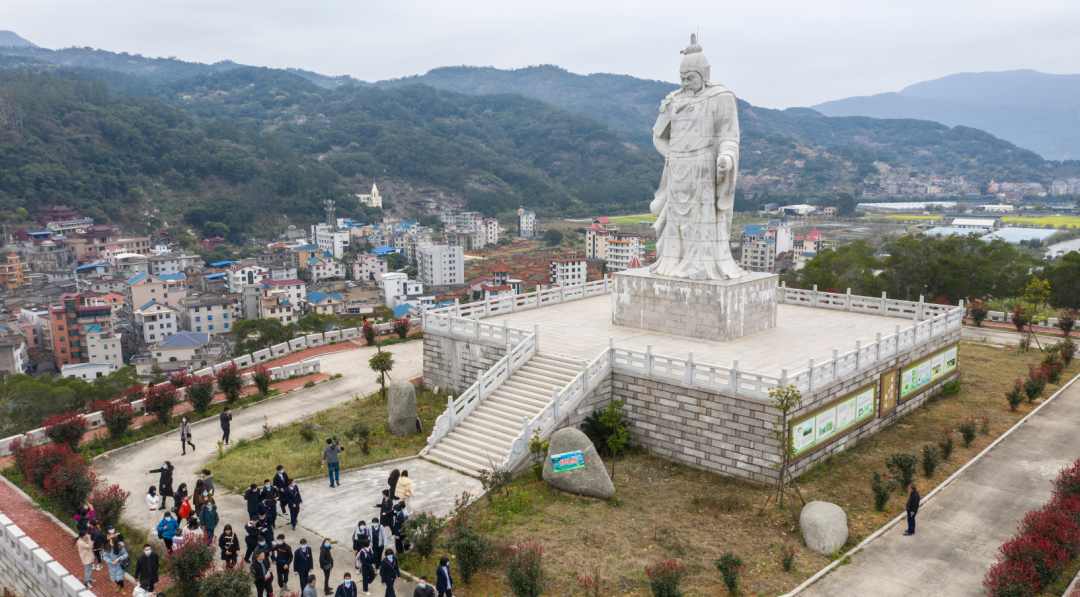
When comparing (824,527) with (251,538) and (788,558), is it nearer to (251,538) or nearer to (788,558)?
(788,558)

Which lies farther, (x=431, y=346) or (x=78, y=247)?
(x=78, y=247)

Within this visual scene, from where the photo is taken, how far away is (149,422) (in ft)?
63.5

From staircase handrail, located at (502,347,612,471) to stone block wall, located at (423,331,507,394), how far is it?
10.5 ft

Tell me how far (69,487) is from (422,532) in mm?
7747

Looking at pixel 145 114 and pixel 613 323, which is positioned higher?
pixel 145 114

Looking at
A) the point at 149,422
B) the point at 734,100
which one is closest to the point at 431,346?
the point at 149,422

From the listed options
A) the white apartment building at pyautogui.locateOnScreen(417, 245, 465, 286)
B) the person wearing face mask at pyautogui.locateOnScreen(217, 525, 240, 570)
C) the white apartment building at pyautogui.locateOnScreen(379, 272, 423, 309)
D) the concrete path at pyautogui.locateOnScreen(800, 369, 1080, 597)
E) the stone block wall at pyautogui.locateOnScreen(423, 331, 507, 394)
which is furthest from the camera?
the white apartment building at pyautogui.locateOnScreen(417, 245, 465, 286)

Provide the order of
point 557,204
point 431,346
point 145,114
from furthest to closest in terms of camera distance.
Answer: point 557,204, point 145,114, point 431,346

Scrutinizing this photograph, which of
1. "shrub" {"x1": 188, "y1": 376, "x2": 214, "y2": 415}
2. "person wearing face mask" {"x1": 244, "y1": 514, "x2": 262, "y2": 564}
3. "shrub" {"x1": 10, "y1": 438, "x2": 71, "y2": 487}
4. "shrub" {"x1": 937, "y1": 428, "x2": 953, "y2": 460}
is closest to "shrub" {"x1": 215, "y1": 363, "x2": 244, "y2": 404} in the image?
"shrub" {"x1": 188, "y1": 376, "x2": 214, "y2": 415}

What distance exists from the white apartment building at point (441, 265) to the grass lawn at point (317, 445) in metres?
80.5

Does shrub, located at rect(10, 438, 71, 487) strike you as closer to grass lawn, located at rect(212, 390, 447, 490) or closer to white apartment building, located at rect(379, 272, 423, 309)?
grass lawn, located at rect(212, 390, 447, 490)

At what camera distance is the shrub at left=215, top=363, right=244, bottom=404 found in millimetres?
20641

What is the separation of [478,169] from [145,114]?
7120cm

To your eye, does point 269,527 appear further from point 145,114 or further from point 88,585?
point 145,114
